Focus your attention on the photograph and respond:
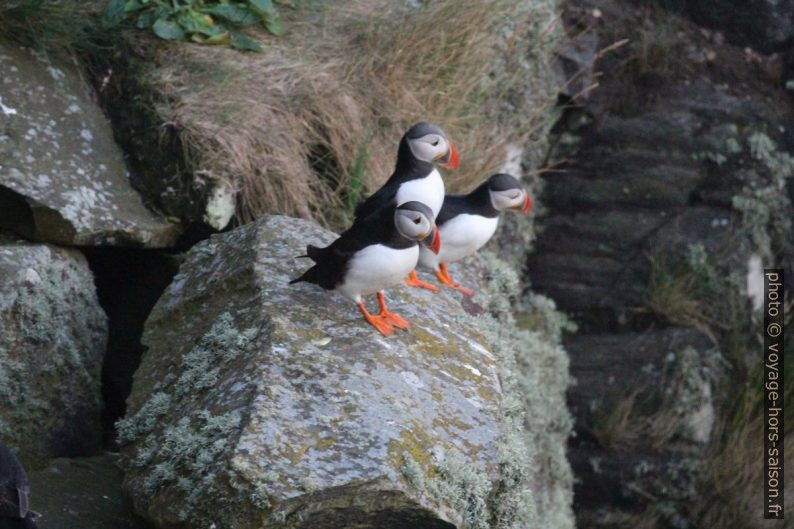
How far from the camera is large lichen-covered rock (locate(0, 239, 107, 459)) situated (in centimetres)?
394

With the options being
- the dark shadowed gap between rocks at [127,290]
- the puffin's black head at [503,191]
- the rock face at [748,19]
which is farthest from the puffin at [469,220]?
the rock face at [748,19]

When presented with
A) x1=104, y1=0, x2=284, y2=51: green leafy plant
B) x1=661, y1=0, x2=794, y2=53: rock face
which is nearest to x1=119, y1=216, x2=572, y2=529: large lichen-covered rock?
x1=104, y1=0, x2=284, y2=51: green leafy plant

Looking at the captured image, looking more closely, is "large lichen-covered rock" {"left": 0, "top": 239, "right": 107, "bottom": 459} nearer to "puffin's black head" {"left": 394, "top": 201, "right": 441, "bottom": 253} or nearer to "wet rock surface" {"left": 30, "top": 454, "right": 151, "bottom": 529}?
"wet rock surface" {"left": 30, "top": 454, "right": 151, "bottom": 529}

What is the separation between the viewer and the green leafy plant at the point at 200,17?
4.98 metres

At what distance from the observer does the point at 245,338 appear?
335cm

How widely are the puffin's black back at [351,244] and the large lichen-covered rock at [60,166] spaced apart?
1.21m

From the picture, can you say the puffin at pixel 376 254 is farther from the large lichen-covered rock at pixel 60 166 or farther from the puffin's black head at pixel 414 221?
the large lichen-covered rock at pixel 60 166

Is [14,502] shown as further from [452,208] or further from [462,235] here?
[452,208]

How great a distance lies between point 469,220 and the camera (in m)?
4.24

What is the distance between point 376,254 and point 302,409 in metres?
0.62

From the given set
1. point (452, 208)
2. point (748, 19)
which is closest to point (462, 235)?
point (452, 208)

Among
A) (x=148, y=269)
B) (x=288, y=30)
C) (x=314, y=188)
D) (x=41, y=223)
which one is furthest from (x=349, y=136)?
(x=41, y=223)

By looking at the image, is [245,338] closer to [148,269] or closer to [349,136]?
[148,269]

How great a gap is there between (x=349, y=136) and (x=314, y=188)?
316 millimetres
